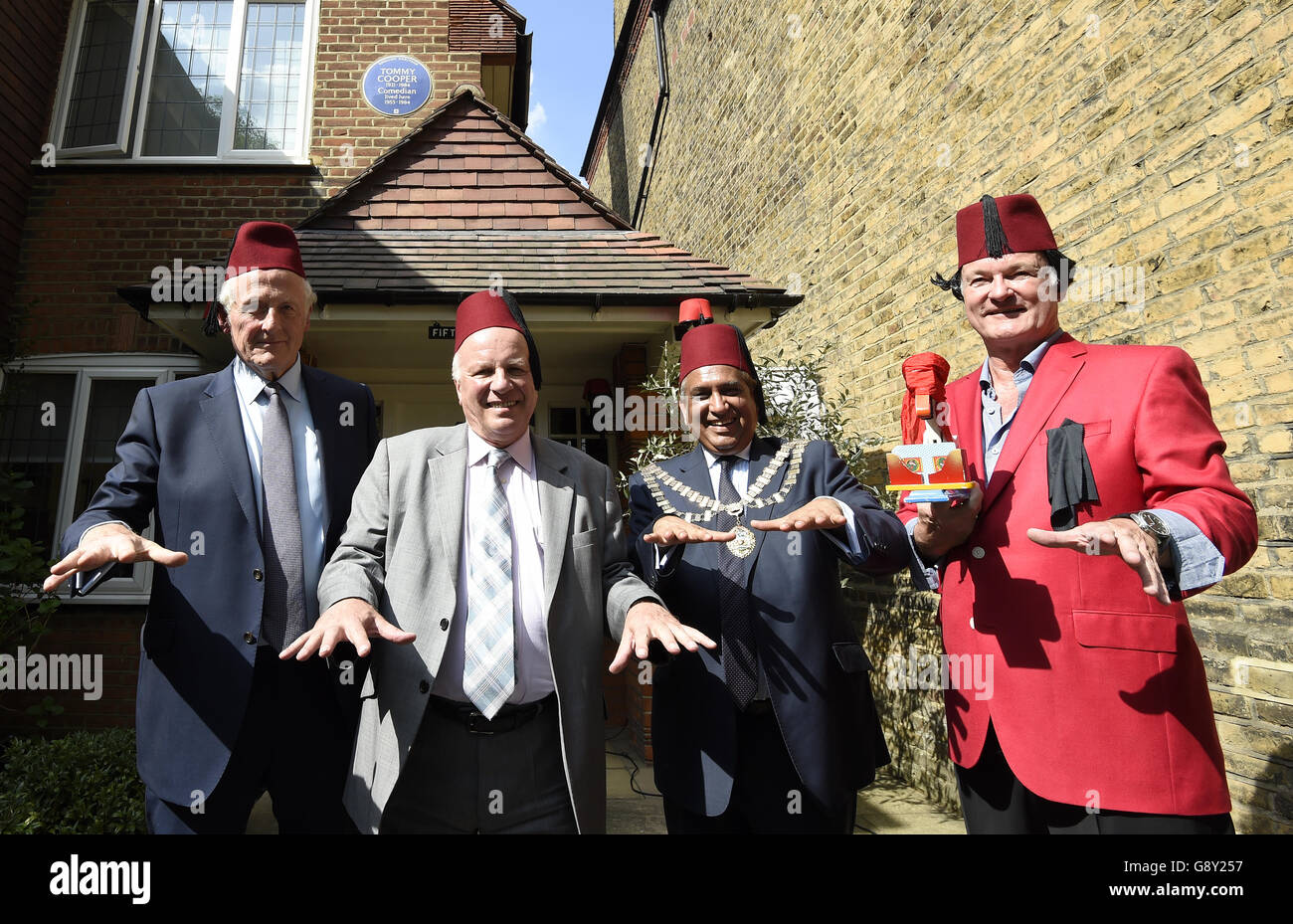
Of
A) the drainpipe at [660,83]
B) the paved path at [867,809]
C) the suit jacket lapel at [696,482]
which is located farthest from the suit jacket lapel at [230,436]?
the drainpipe at [660,83]

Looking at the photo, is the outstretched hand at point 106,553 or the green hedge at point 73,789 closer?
the outstretched hand at point 106,553

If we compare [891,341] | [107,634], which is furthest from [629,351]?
[107,634]

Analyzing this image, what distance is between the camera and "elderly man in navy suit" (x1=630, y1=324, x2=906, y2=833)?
2.08m

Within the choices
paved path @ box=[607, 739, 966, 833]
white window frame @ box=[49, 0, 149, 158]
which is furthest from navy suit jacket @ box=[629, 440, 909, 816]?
white window frame @ box=[49, 0, 149, 158]

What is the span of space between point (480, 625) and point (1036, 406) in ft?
5.30

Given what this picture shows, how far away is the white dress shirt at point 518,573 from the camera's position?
6.48ft

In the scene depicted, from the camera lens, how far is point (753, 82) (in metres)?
8.13

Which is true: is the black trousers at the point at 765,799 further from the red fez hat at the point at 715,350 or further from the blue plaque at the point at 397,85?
the blue plaque at the point at 397,85

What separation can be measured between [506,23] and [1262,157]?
23.7 feet

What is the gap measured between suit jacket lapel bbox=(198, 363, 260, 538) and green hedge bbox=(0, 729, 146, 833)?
2.87 m

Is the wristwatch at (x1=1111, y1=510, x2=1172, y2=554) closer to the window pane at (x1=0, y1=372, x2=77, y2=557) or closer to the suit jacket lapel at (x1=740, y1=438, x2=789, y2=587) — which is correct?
the suit jacket lapel at (x1=740, y1=438, x2=789, y2=587)

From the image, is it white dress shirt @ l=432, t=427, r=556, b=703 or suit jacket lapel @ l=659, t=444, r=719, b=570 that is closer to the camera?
white dress shirt @ l=432, t=427, r=556, b=703

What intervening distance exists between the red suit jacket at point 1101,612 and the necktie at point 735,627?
56 cm

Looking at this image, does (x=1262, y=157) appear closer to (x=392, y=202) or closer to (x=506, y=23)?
(x=392, y=202)
